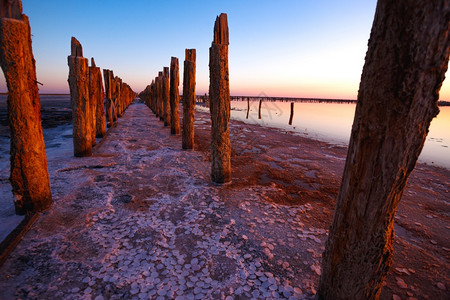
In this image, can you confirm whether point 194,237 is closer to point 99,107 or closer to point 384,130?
point 384,130

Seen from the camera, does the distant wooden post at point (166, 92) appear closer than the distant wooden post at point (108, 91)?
Yes

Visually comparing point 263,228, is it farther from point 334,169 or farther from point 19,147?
point 334,169

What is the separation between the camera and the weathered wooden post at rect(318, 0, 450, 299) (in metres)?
1.38

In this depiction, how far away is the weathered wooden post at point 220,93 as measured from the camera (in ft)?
15.1

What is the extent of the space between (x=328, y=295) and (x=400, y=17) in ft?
7.54

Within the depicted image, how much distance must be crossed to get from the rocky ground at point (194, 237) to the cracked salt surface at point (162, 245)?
0.01m

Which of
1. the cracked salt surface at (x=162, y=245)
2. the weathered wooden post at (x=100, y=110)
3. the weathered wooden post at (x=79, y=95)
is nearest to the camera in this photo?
the cracked salt surface at (x=162, y=245)

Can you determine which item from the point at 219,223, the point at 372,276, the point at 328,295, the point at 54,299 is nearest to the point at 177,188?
the point at 219,223

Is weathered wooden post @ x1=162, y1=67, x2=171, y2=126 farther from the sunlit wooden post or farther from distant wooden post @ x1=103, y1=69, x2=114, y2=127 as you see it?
the sunlit wooden post

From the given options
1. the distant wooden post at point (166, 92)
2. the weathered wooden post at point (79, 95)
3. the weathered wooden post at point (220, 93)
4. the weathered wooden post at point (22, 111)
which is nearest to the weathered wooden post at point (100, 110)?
the weathered wooden post at point (79, 95)

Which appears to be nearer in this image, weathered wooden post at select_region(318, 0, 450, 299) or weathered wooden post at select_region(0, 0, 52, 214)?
weathered wooden post at select_region(318, 0, 450, 299)

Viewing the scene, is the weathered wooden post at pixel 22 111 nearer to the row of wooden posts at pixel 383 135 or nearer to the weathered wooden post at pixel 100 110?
the row of wooden posts at pixel 383 135

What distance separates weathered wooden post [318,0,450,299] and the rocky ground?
2.58 ft

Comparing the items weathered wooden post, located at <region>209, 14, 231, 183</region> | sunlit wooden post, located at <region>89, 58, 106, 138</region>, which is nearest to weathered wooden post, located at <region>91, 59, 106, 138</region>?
sunlit wooden post, located at <region>89, 58, 106, 138</region>
